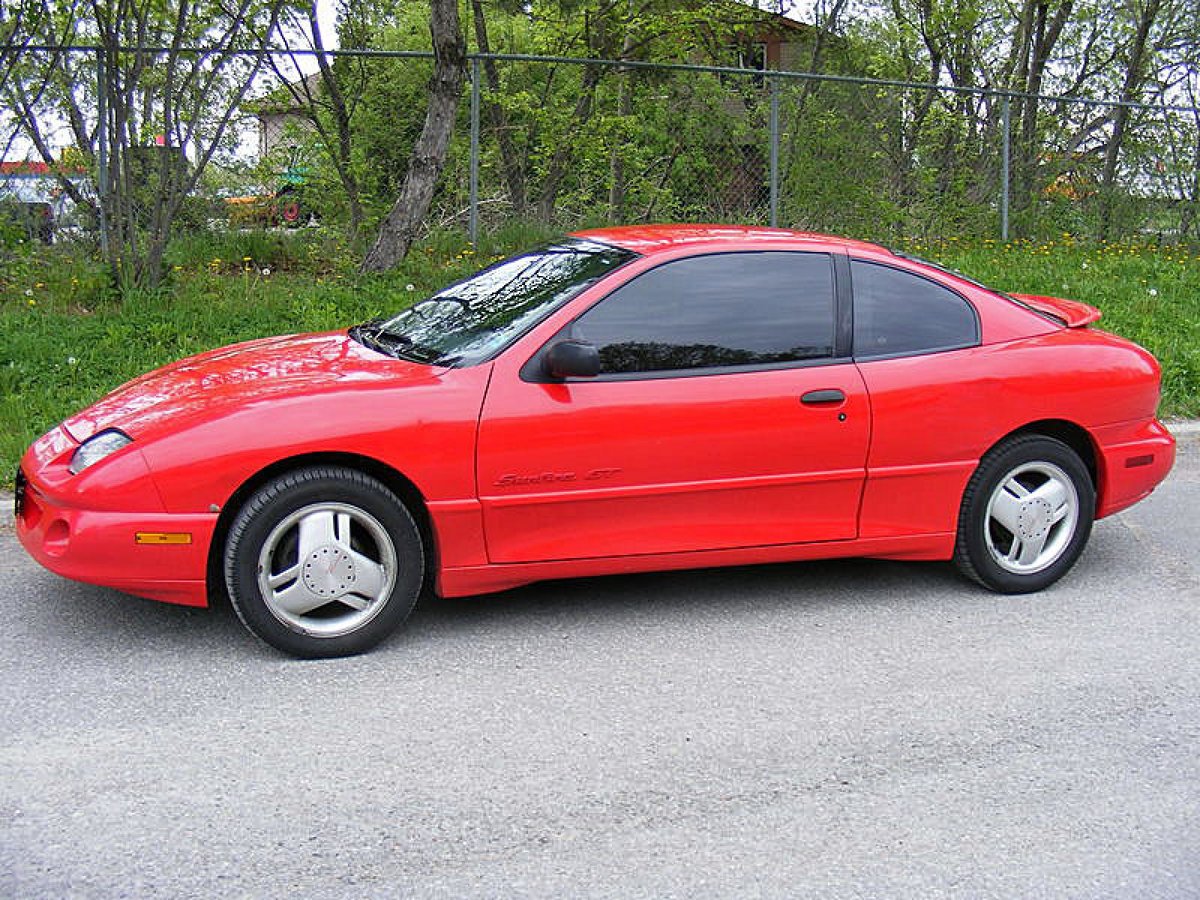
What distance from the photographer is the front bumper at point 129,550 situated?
433cm

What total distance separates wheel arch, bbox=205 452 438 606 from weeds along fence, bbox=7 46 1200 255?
595cm

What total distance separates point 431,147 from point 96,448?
7.08 m

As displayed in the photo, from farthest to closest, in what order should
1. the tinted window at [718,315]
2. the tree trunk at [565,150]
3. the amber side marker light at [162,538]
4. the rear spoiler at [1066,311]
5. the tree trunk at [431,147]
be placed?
the tree trunk at [565,150] → the tree trunk at [431,147] → the rear spoiler at [1066,311] → the tinted window at [718,315] → the amber side marker light at [162,538]

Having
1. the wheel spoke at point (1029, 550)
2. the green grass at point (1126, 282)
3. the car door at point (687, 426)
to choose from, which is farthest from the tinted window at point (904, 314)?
the green grass at point (1126, 282)

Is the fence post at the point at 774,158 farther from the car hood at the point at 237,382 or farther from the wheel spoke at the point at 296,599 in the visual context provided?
the wheel spoke at the point at 296,599

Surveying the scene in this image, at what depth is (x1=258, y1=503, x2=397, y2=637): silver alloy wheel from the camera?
4434mm

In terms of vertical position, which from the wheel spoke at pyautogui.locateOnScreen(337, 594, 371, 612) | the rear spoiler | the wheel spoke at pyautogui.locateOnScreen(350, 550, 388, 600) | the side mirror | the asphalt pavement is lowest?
the asphalt pavement

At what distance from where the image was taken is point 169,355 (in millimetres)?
8664

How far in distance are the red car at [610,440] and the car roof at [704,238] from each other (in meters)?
0.02

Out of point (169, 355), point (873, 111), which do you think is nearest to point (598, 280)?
point (169, 355)

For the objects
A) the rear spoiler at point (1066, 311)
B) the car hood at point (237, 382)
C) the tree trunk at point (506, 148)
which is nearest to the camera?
the car hood at point (237, 382)

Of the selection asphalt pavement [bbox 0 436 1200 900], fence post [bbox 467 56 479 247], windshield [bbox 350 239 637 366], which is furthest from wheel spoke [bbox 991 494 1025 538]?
fence post [bbox 467 56 479 247]

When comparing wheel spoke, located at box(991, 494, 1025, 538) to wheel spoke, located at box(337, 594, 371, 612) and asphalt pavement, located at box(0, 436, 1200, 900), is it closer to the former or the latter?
asphalt pavement, located at box(0, 436, 1200, 900)

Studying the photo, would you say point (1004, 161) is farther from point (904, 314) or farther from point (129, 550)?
point (129, 550)
